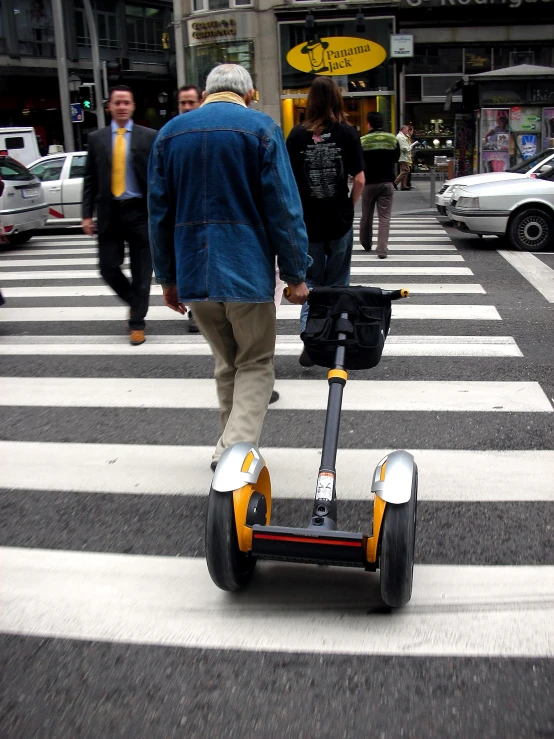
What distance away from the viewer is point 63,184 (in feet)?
52.2

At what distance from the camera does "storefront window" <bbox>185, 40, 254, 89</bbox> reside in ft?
89.5

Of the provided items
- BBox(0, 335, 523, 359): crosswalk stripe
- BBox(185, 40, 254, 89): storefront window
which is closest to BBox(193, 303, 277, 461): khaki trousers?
BBox(0, 335, 523, 359): crosswalk stripe

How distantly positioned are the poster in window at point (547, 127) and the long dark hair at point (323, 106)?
1206 centimetres

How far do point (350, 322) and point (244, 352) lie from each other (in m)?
0.59

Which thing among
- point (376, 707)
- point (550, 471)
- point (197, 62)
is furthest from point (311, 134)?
point (197, 62)

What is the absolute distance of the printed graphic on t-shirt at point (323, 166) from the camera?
18.8 ft

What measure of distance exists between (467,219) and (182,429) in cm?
788

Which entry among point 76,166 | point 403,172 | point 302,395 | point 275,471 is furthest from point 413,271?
point 403,172

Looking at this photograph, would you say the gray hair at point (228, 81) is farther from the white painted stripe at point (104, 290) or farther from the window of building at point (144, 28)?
the window of building at point (144, 28)

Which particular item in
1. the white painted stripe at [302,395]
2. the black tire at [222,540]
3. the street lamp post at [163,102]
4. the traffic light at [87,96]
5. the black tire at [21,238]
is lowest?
the white painted stripe at [302,395]

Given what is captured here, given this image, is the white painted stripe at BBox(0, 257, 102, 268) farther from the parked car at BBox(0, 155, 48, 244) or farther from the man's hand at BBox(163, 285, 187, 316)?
the man's hand at BBox(163, 285, 187, 316)

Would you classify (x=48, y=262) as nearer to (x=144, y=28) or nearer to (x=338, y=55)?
(x=338, y=55)

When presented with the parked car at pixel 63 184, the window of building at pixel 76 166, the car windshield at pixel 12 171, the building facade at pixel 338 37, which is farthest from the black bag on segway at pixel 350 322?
the building facade at pixel 338 37

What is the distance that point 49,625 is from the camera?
3008mm
